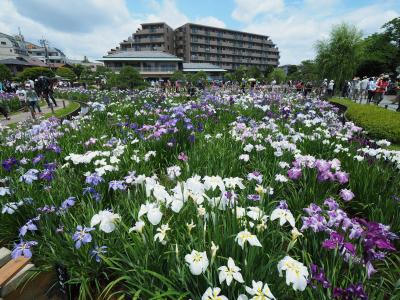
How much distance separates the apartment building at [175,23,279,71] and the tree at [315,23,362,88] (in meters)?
58.2

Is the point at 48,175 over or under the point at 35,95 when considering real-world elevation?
under

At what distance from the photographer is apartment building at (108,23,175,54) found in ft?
240

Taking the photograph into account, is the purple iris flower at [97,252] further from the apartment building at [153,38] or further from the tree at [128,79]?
the apartment building at [153,38]

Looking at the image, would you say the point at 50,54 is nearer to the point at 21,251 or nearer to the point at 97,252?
the point at 21,251

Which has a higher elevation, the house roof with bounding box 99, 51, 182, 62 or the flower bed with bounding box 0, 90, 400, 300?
the house roof with bounding box 99, 51, 182, 62

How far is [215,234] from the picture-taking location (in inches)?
69.3

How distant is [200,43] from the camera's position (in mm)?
77312

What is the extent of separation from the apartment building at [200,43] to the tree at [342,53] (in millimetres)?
58171

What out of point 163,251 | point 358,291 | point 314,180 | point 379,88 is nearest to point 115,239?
point 163,251

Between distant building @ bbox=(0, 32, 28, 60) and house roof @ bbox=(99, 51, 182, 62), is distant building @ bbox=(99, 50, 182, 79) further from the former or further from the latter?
distant building @ bbox=(0, 32, 28, 60)

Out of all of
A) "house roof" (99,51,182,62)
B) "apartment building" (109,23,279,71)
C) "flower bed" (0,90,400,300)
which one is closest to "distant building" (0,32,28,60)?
"apartment building" (109,23,279,71)

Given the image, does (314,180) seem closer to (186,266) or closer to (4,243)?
(186,266)

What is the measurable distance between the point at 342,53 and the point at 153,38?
210 feet

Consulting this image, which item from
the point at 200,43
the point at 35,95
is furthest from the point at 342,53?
the point at 200,43
